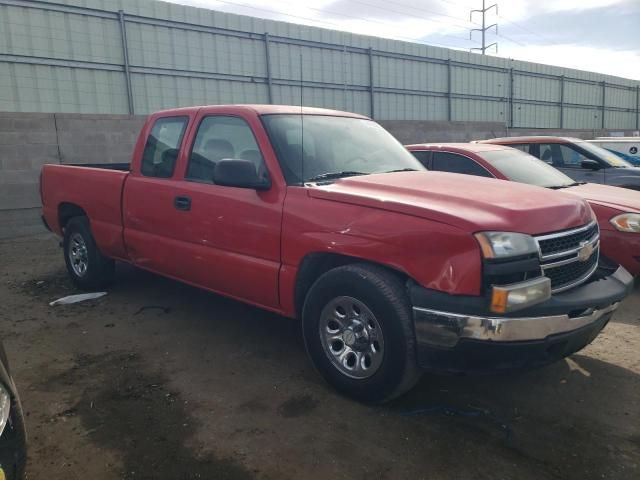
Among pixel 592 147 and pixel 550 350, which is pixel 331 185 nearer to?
pixel 550 350

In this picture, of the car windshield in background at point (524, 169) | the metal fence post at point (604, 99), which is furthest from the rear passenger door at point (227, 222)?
the metal fence post at point (604, 99)

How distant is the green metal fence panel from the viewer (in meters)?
12.1

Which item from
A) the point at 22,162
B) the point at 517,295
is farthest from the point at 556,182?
the point at 22,162

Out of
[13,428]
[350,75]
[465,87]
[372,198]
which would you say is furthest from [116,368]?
[465,87]

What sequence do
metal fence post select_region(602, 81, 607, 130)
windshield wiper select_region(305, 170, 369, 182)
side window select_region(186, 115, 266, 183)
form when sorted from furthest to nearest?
metal fence post select_region(602, 81, 607, 130) < side window select_region(186, 115, 266, 183) < windshield wiper select_region(305, 170, 369, 182)

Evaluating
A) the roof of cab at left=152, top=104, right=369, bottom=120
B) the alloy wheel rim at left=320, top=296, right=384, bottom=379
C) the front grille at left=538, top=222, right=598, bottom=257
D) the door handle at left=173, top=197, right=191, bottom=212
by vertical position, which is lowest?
the alloy wheel rim at left=320, top=296, right=384, bottom=379

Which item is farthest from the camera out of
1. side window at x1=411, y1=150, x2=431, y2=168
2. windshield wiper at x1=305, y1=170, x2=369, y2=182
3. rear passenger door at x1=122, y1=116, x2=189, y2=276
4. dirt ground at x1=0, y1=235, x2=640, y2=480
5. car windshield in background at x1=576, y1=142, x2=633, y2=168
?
car windshield in background at x1=576, y1=142, x2=633, y2=168

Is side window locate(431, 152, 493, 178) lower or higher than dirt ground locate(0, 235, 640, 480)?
higher

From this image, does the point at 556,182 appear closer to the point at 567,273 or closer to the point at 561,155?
the point at 561,155

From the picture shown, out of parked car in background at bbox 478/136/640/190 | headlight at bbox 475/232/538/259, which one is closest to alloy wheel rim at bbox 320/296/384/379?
headlight at bbox 475/232/538/259

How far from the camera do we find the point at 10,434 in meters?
1.84

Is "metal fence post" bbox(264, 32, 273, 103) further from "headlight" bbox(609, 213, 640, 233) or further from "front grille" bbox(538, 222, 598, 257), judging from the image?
"front grille" bbox(538, 222, 598, 257)

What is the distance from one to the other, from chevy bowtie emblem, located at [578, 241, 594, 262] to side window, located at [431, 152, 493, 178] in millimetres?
2750

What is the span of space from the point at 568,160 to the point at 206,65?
10.5 m
